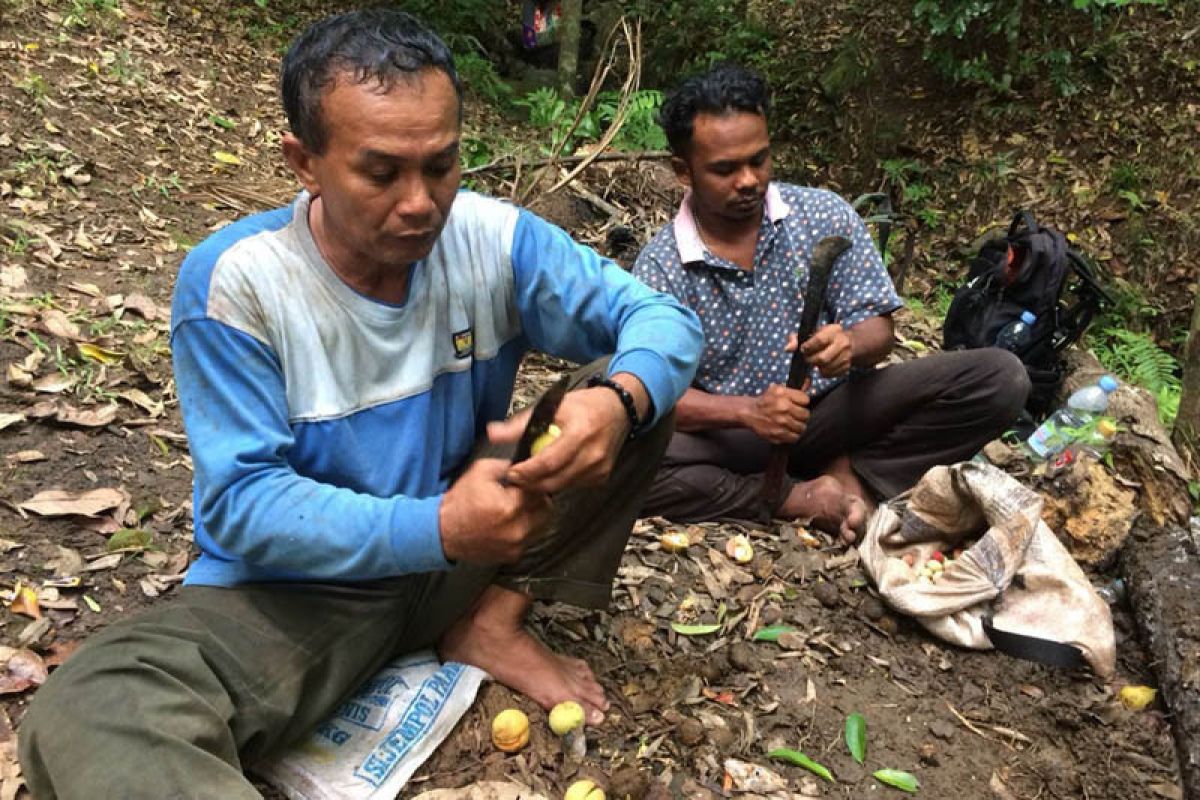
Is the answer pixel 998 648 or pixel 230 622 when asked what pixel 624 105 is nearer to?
pixel 998 648

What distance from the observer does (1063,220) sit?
741 centimetres

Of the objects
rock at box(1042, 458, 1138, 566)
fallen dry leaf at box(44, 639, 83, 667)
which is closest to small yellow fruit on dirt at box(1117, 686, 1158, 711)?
rock at box(1042, 458, 1138, 566)

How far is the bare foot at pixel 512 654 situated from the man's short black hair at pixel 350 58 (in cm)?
133

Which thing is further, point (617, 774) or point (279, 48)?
point (279, 48)

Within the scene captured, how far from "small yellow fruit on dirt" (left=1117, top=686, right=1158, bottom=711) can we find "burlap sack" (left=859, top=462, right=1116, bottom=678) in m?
0.09

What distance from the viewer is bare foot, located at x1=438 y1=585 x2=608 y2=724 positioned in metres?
2.52

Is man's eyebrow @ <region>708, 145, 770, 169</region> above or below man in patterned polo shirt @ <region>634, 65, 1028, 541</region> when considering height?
above

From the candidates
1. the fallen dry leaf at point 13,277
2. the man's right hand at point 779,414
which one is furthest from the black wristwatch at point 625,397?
the fallen dry leaf at point 13,277

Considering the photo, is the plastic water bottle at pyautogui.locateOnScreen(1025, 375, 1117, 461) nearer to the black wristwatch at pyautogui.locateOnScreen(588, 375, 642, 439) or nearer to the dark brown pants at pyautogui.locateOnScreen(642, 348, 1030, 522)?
the dark brown pants at pyautogui.locateOnScreen(642, 348, 1030, 522)

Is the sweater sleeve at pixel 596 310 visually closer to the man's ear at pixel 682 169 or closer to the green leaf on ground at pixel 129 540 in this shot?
the man's ear at pixel 682 169

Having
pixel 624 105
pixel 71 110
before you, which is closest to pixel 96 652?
pixel 624 105

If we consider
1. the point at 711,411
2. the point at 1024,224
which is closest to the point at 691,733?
the point at 711,411

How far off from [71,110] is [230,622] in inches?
207

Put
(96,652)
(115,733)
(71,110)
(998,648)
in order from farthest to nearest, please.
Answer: (71,110)
(998,648)
(96,652)
(115,733)
